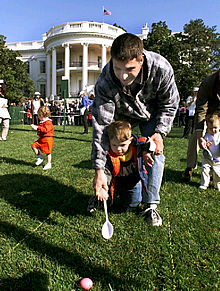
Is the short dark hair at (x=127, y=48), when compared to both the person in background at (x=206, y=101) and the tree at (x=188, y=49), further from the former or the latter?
the tree at (x=188, y=49)

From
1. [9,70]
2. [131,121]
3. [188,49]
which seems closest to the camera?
[131,121]

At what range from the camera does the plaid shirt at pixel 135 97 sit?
2129 mm

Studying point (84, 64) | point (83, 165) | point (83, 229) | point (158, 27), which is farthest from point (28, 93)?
point (83, 229)

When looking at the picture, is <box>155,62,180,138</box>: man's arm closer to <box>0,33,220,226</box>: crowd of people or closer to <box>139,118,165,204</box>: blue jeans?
<box>0,33,220,226</box>: crowd of people

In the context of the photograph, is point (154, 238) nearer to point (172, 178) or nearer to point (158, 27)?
point (172, 178)

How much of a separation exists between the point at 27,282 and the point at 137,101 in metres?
1.61

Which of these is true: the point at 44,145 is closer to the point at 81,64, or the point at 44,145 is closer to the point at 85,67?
the point at 85,67

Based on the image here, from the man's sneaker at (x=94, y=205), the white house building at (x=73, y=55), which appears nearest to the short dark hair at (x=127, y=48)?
the man's sneaker at (x=94, y=205)

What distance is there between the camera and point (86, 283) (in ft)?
5.08

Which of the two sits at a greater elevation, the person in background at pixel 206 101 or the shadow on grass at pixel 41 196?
the person in background at pixel 206 101

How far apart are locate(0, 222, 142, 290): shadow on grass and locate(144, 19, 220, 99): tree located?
82.1ft

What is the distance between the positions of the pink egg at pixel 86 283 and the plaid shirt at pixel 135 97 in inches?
32.4

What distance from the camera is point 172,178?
3.93 metres

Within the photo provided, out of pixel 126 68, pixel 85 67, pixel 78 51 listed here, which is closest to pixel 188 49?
pixel 85 67
